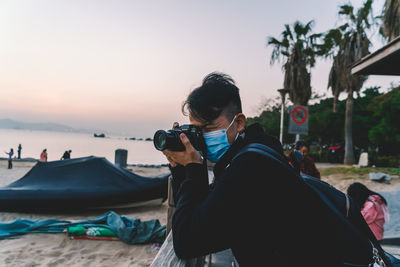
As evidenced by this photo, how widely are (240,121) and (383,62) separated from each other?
11.1 feet

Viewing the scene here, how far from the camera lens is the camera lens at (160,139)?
1.29 meters

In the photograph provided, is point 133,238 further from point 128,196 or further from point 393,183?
point 393,183

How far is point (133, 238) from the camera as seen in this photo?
4777 mm

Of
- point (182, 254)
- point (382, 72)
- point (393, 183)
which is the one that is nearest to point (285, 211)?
point (182, 254)

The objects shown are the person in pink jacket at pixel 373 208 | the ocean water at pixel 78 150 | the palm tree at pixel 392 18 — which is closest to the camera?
the person in pink jacket at pixel 373 208

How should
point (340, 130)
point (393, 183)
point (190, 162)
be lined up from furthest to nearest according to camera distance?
point (340, 130)
point (393, 183)
point (190, 162)

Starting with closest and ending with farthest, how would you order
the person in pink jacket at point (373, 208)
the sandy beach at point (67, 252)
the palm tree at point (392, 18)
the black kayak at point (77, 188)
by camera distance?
the person in pink jacket at point (373, 208), the sandy beach at point (67, 252), the black kayak at point (77, 188), the palm tree at point (392, 18)

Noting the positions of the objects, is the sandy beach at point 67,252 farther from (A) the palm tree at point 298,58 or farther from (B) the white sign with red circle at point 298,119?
(A) the palm tree at point 298,58

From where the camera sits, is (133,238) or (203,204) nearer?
(203,204)

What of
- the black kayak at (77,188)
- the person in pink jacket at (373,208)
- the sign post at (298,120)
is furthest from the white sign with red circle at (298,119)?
the person in pink jacket at (373,208)

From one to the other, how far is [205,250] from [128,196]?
7.21m

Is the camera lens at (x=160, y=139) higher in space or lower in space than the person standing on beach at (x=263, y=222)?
higher

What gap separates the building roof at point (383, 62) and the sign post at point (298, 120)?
13.1 feet

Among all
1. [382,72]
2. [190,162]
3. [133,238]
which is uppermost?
[382,72]
